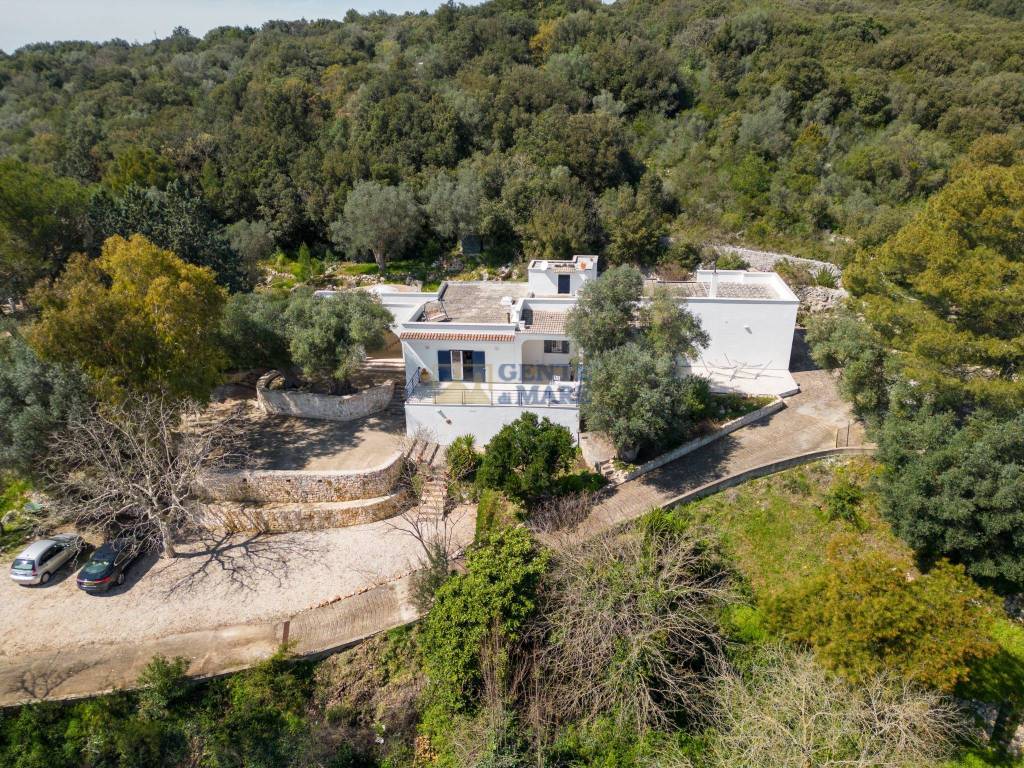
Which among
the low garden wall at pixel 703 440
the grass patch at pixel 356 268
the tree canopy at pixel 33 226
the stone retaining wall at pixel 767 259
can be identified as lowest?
the low garden wall at pixel 703 440

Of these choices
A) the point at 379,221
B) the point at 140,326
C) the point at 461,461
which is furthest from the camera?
the point at 379,221

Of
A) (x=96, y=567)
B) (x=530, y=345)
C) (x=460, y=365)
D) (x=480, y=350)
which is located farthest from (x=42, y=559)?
(x=530, y=345)

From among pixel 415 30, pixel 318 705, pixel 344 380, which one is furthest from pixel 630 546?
pixel 415 30

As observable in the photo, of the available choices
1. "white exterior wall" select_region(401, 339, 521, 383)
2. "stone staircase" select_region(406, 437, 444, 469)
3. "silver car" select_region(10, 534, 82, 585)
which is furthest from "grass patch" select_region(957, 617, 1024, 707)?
"silver car" select_region(10, 534, 82, 585)

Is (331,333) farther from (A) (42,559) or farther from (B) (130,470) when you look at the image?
(A) (42,559)

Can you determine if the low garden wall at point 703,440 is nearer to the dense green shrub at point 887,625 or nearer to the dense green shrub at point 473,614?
the dense green shrub at point 473,614

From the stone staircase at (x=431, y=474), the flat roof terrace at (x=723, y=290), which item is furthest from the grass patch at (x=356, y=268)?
the stone staircase at (x=431, y=474)

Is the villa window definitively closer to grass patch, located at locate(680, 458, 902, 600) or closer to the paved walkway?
the paved walkway
